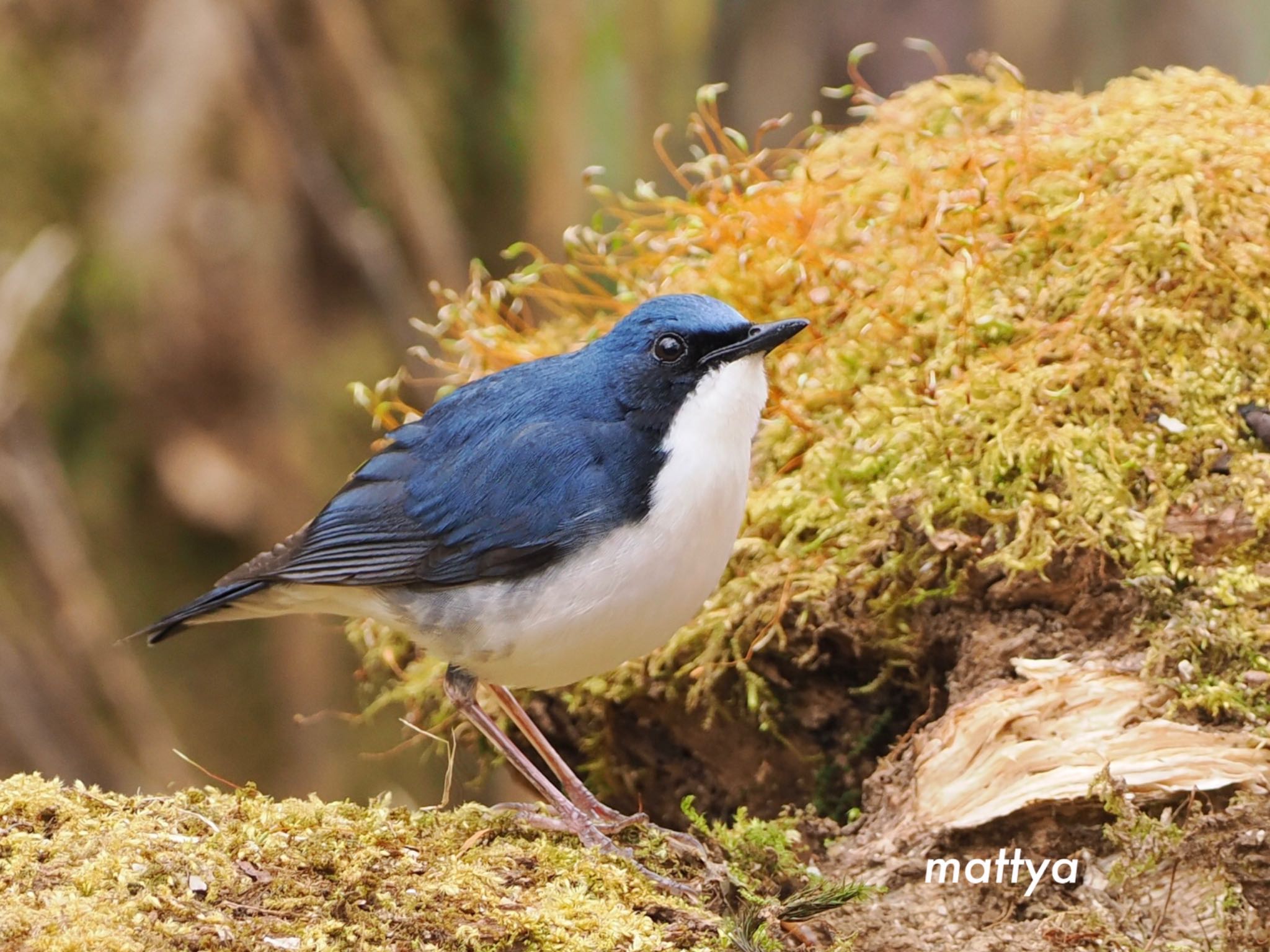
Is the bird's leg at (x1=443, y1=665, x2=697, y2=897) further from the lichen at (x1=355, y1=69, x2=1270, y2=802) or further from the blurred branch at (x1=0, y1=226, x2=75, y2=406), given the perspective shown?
the blurred branch at (x1=0, y1=226, x2=75, y2=406)

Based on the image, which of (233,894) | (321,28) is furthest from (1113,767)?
(321,28)

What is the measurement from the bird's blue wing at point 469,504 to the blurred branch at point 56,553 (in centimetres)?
314

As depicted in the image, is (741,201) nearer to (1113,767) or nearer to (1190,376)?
(1190,376)

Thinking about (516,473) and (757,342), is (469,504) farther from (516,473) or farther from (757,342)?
(757,342)

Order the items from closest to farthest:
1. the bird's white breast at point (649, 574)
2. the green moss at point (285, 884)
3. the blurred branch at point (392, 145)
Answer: the green moss at point (285, 884), the bird's white breast at point (649, 574), the blurred branch at point (392, 145)

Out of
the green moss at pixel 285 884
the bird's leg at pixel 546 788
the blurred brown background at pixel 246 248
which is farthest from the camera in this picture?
the blurred brown background at pixel 246 248

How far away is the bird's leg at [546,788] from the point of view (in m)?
2.68

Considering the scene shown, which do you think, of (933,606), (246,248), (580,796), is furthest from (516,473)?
(246,248)

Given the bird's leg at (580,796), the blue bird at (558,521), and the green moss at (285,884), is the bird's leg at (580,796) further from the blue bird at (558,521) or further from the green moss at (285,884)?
the green moss at (285,884)

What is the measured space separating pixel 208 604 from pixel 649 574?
125cm

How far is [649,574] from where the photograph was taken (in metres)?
2.77

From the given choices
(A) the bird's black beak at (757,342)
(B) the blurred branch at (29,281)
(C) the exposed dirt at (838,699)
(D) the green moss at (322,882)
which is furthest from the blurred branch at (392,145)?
(D) the green moss at (322,882)

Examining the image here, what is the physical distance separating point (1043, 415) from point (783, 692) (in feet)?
3.25

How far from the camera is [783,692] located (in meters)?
3.44
